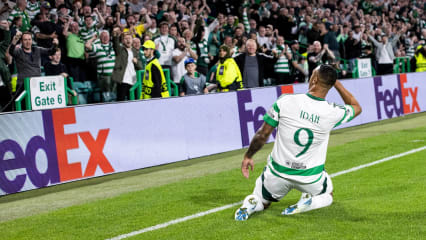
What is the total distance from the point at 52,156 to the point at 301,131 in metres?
4.86

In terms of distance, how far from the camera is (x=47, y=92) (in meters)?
13.5

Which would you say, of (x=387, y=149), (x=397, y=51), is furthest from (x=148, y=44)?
(x=397, y=51)

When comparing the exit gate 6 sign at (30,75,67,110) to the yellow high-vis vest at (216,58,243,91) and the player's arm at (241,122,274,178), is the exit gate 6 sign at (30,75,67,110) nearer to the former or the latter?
the yellow high-vis vest at (216,58,243,91)

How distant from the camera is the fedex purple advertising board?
32.0 ft

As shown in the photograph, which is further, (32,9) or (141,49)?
(141,49)

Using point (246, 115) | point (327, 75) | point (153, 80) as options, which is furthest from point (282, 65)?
point (327, 75)

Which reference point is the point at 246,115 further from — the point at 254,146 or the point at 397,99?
the point at 254,146

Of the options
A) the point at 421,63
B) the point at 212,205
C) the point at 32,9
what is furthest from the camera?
the point at 421,63

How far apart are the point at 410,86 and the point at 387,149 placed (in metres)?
8.37

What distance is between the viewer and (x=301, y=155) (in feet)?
21.9

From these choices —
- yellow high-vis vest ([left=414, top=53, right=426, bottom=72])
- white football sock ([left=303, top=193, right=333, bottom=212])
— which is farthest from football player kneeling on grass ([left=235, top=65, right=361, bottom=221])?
yellow high-vis vest ([left=414, top=53, right=426, bottom=72])

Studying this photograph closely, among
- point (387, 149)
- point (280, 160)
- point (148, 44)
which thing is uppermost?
point (148, 44)

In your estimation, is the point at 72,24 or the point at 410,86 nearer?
the point at 72,24

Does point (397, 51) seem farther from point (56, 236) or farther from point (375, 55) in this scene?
point (56, 236)
